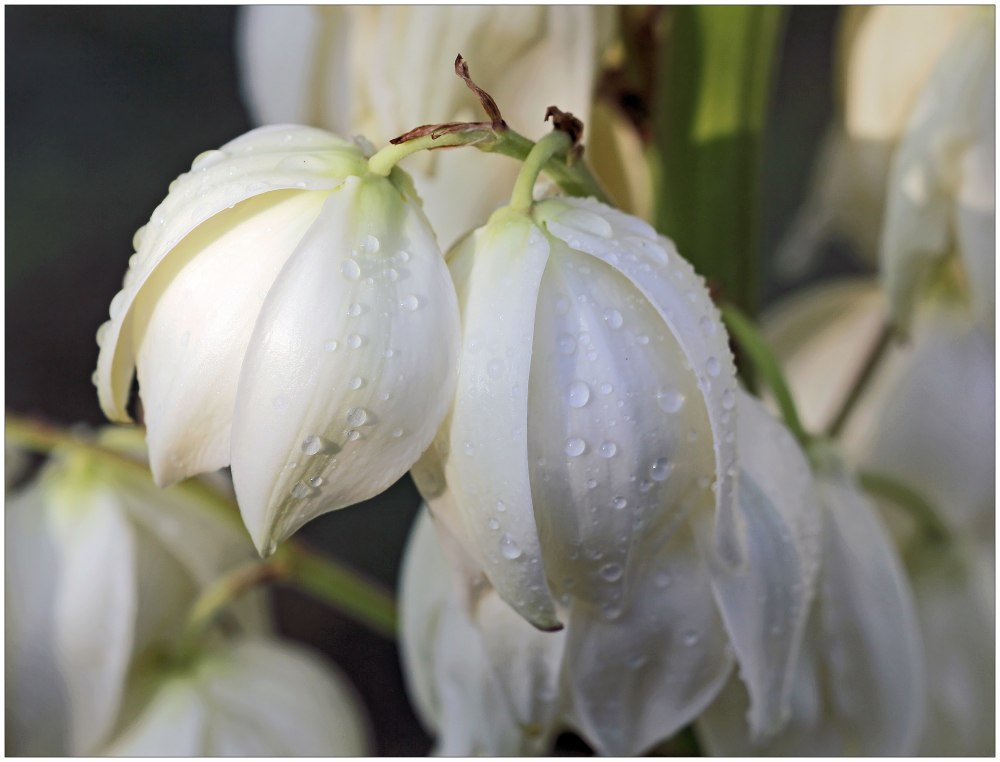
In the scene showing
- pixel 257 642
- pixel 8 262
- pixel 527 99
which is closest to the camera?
pixel 527 99

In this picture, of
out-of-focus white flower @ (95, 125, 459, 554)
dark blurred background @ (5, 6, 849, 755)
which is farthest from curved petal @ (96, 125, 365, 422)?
dark blurred background @ (5, 6, 849, 755)

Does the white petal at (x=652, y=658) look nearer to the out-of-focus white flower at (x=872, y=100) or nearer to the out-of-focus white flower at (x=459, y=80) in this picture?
the out-of-focus white flower at (x=459, y=80)

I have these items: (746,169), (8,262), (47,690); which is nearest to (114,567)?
(47,690)

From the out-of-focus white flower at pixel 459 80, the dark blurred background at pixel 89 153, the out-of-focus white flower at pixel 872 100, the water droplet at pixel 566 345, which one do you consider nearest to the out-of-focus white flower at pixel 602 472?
the water droplet at pixel 566 345

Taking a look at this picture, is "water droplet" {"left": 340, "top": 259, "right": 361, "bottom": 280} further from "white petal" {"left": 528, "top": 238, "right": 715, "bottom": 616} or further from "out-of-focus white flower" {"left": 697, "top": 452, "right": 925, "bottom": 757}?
"out-of-focus white flower" {"left": 697, "top": 452, "right": 925, "bottom": 757}

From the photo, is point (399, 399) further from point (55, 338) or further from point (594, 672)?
point (55, 338)

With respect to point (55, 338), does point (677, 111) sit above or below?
above
